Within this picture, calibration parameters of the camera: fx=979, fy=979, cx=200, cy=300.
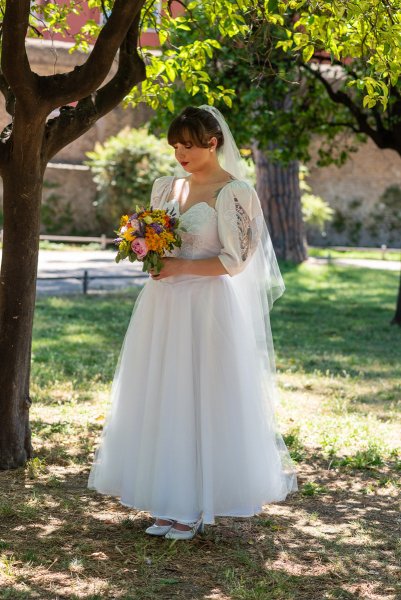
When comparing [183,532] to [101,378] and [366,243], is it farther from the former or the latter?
[366,243]

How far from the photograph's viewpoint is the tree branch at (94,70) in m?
5.61

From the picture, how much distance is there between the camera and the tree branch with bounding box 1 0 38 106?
17.8 feet

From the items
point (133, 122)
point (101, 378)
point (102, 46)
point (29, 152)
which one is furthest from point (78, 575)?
point (133, 122)

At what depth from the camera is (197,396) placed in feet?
15.8

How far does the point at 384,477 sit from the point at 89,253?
18613 mm

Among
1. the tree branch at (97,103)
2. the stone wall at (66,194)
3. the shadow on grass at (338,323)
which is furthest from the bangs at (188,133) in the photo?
the stone wall at (66,194)

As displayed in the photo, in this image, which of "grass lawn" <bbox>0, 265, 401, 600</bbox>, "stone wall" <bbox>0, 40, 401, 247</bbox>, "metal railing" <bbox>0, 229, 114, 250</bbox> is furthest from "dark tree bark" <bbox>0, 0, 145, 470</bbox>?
"stone wall" <bbox>0, 40, 401, 247</bbox>

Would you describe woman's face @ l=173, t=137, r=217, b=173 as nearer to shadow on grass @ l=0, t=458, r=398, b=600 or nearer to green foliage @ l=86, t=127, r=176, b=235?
shadow on grass @ l=0, t=458, r=398, b=600

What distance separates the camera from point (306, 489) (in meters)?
6.02

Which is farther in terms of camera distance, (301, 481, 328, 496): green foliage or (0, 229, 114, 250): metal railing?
(0, 229, 114, 250): metal railing

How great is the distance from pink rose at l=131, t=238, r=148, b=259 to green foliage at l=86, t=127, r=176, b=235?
2108 cm

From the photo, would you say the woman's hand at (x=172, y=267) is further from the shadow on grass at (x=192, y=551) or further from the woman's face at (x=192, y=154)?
the shadow on grass at (x=192, y=551)

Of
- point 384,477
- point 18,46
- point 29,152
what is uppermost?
point 18,46

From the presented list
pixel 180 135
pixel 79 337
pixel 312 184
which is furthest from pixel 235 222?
pixel 312 184
